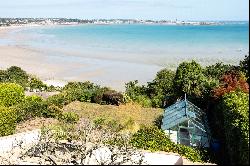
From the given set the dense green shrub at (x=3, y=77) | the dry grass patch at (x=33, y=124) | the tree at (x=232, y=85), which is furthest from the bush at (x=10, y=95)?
the tree at (x=232, y=85)

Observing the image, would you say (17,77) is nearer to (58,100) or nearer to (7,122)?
(58,100)

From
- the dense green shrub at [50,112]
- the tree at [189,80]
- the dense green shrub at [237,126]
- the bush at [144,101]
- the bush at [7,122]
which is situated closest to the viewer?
the dense green shrub at [237,126]

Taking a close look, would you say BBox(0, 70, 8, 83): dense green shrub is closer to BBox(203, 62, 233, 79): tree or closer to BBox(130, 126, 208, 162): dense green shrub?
BBox(203, 62, 233, 79): tree

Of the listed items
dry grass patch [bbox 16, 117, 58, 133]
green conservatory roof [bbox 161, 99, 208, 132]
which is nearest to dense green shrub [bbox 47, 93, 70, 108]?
dry grass patch [bbox 16, 117, 58, 133]

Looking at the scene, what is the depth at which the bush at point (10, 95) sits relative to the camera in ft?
98.1

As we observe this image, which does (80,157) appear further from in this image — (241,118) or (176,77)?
(176,77)

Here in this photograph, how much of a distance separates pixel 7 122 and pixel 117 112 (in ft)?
26.7

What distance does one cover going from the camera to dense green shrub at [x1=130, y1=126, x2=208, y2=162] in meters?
20.2

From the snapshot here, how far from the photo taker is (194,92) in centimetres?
2936

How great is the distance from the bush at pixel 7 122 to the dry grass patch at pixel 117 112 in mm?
5095

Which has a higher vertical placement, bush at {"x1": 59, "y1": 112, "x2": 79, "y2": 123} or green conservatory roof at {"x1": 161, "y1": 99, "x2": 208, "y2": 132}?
green conservatory roof at {"x1": 161, "y1": 99, "x2": 208, "y2": 132}

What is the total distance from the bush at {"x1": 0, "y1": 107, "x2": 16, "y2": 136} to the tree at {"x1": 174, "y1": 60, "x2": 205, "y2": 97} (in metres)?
11.7

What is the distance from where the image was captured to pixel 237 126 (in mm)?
17562

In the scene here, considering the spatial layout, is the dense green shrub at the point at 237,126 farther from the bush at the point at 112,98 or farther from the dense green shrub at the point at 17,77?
the dense green shrub at the point at 17,77
